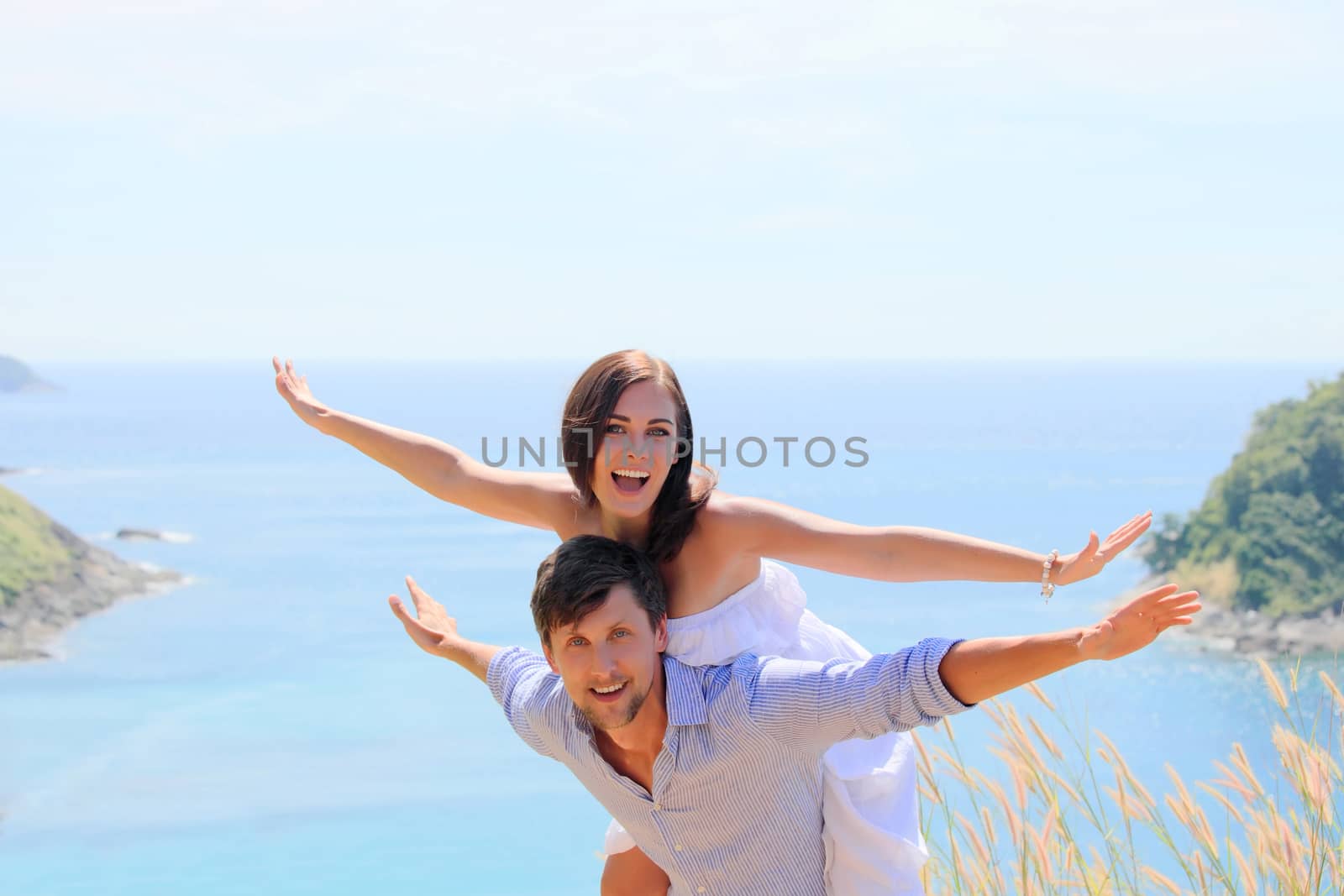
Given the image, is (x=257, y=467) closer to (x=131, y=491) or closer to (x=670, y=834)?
(x=131, y=491)

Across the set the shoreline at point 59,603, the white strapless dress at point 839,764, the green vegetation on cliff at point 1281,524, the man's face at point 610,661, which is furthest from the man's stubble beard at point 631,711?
the shoreline at point 59,603

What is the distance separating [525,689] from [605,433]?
575mm

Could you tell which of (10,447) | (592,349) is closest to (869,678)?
(10,447)

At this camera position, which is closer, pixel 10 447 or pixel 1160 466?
pixel 1160 466

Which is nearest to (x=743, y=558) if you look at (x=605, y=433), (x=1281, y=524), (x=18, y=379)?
(x=605, y=433)

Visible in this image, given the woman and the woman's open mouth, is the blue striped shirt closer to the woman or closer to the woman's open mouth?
the woman

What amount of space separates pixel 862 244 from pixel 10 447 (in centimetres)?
7442

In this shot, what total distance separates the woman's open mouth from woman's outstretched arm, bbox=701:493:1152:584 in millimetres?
169

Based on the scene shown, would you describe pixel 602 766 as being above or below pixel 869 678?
below

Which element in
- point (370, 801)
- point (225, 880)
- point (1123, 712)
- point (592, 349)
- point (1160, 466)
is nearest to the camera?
point (225, 880)

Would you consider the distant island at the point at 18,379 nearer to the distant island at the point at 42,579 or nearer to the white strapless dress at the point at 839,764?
the distant island at the point at 42,579

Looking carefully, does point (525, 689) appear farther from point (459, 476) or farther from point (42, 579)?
point (42, 579)

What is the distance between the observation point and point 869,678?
7.10ft

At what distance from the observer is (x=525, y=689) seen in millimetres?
2768
